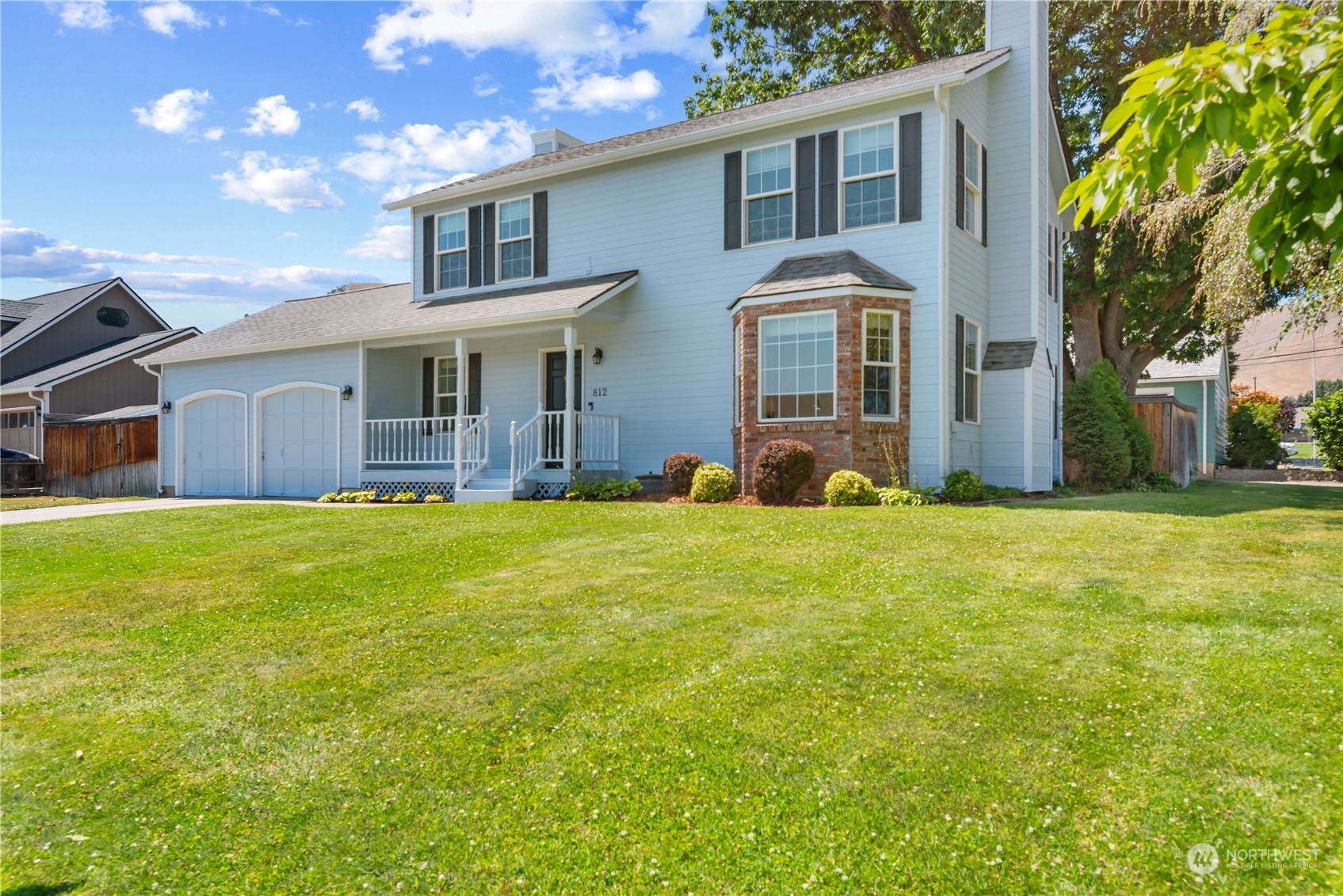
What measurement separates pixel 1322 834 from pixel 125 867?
4368 mm

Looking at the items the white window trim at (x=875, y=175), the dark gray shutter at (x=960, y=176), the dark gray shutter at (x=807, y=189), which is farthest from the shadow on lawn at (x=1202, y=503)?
the dark gray shutter at (x=807, y=189)

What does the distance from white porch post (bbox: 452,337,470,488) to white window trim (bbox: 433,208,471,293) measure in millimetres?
2560

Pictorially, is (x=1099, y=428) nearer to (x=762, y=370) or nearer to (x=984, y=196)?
(x=984, y=196)

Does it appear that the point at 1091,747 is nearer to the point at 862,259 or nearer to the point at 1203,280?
the point at 1203,280

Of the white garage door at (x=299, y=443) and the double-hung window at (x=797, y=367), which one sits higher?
the double-hung window at (x=797, y=367)

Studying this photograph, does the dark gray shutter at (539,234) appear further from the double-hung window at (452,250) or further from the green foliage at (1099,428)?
the green foliage at (1099,428)

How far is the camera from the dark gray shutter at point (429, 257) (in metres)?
18.9

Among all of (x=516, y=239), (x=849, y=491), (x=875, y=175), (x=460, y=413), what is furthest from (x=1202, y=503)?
(x=516, y=239)

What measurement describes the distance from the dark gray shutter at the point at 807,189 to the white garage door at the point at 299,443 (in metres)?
10.4

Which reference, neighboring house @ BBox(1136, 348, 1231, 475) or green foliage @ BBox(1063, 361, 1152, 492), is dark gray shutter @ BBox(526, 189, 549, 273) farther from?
neighboring house @ BBox(1136, 348, 1231, 475)

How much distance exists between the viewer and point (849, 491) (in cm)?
1189

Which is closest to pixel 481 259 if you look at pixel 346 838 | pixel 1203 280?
pixel 1203 280

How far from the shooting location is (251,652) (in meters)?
→ 5.43

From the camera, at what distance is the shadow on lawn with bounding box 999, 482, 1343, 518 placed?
11.0 m
